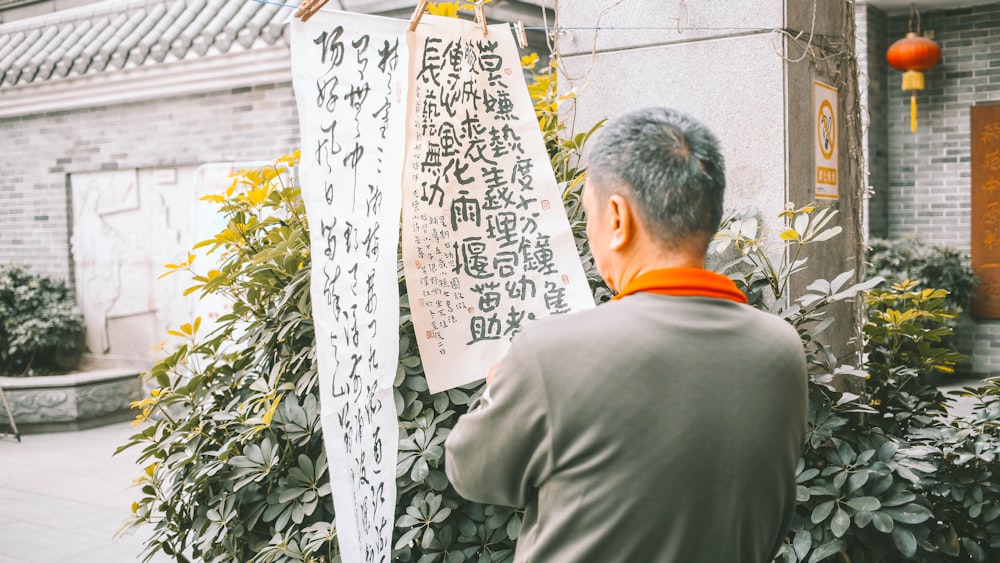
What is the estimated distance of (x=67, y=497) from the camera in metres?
6.71

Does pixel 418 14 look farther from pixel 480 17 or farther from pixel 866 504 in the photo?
pixel 866 504

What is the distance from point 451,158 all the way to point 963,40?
9.35 m

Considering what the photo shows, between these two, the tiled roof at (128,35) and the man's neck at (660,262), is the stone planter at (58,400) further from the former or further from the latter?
the man's neck at (660,262)

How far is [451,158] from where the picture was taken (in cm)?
270

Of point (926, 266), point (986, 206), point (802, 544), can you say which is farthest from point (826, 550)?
point (986, 206)

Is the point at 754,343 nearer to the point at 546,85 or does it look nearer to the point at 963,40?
the point at 546,85

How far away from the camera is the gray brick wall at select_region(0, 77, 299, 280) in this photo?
9.25 meters

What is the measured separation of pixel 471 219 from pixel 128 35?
8504 mm

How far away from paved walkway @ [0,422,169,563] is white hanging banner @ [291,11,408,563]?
2.40 metres

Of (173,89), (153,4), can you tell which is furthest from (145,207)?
(153,4)

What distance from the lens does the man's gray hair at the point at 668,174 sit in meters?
1.50

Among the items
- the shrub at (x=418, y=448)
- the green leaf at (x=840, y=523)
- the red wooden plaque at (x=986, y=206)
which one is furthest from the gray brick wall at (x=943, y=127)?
the green leaf at (x=840, y=523)

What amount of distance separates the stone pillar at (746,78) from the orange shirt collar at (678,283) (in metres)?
1.88

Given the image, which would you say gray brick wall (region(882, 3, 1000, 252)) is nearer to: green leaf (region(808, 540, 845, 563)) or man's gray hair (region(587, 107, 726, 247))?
green leaf (region(808, 540, 845, 563))
